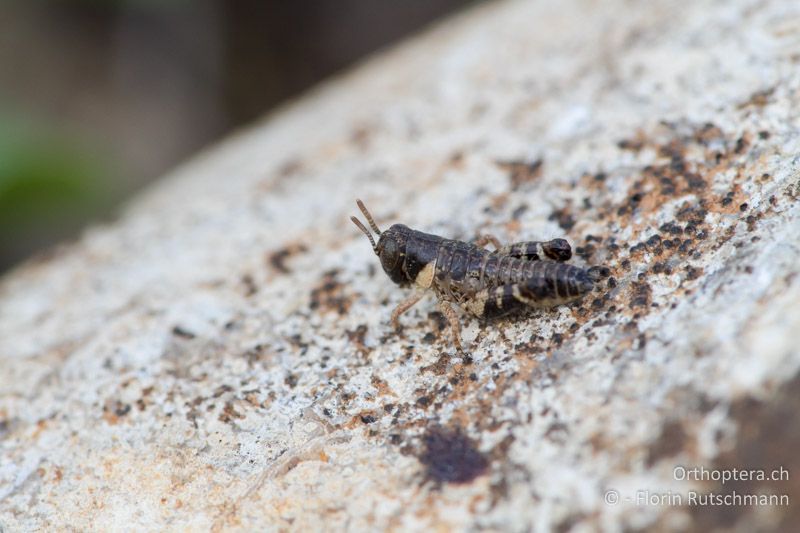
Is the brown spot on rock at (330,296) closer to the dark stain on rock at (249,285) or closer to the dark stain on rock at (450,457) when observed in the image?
the dark stain on rock at (249,285)

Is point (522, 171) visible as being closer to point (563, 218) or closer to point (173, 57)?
point (563, 218)

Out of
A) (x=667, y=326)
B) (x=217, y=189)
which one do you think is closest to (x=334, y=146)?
(x=217, y=189)

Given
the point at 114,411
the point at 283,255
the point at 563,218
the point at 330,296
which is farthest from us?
the point at 283,255

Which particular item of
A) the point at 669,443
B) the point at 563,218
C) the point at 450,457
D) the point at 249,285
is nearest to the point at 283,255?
the point at 249,285

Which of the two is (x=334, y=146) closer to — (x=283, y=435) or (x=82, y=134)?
(x=283, y=435)

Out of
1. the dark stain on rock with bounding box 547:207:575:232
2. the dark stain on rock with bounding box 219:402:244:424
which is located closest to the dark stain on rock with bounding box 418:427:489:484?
the dark stain on rock with bounding box 219:402:244:424

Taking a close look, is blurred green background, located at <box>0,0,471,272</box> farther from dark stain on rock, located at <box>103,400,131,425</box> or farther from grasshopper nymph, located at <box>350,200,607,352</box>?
grasshopper nymph, located at <box>350,200,607,352</box>

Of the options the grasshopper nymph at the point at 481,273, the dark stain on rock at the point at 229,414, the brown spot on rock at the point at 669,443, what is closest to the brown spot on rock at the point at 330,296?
the grasshopper nymph at the point at 481,273
